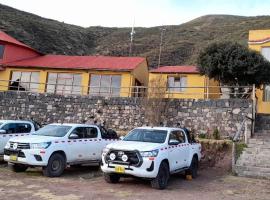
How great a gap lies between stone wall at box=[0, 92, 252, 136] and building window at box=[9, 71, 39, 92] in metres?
3.42

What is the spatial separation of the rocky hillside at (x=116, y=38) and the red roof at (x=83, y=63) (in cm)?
1622

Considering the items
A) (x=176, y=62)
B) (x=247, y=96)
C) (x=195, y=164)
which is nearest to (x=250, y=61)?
(x=247, y=96)

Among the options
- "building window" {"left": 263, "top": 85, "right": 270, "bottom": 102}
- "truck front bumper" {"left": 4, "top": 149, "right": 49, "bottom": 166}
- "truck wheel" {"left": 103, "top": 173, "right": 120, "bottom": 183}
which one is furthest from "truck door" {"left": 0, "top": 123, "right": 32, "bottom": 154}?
"building window" {"left": 263, "top": 85, "right": 270, "bottom": 102}

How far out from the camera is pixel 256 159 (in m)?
14.7

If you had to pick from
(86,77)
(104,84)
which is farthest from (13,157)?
(86,77)

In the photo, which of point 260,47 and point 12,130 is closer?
point 12,130

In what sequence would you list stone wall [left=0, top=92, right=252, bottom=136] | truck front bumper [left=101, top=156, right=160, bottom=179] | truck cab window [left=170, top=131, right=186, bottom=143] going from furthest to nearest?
stone wall [left=0, top=92, right=252, bottom=136] < truck cab window [left=170, top=131, right=186, bottom=143] < truck front bumper [left=101, top=156, right=160, bottom=179]

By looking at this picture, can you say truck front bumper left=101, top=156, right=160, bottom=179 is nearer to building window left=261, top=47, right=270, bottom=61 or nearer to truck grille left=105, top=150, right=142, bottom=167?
truck grille left=105, top=150, right=142, bottom=167

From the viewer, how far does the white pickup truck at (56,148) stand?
11766mm

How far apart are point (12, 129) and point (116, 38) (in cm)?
5481

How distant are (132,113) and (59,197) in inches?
546

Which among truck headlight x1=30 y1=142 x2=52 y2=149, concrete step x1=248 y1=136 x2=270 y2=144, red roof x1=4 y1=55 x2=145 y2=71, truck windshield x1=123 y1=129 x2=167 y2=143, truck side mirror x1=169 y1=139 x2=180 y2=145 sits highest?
red roof x1=4 y1=55 x2=145 y2=71

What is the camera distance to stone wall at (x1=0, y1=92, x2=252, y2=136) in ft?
66.8

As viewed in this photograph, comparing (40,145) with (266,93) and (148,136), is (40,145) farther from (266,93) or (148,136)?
(266,93)
